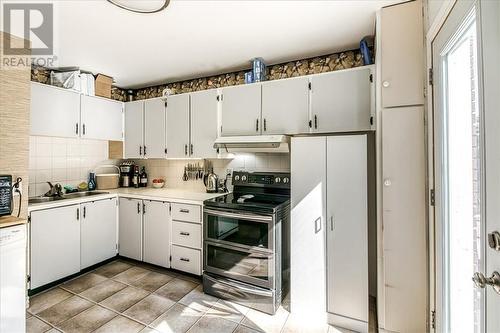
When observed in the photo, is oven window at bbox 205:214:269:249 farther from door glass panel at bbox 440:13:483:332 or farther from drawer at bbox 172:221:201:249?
door glass panel at bbox 440:13:483:332

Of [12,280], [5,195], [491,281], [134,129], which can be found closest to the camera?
[491,281]

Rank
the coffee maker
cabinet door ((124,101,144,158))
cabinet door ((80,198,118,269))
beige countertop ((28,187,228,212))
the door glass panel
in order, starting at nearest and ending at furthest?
the door glass panel
beige countertop ((28,187,228,212))
cabinet door ((80,198,118,269))
cabinet door ((124,101,144,158))
the coffee maker

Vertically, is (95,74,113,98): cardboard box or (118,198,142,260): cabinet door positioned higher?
(95,74,113,98): cardboard box

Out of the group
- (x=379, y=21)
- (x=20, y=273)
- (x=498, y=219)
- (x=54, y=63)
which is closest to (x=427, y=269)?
(x=498, y=219)

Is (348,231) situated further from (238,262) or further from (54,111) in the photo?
(54,111)

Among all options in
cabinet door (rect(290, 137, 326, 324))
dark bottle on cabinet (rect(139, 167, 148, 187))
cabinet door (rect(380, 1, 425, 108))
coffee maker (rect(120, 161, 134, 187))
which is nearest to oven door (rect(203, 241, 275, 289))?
cabinet door (rect(290, 137, 326, 324))

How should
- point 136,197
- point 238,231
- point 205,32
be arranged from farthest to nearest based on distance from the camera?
point 136,197
point 238,231
point 205,32

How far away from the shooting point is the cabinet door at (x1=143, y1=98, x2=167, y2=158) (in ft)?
10.9

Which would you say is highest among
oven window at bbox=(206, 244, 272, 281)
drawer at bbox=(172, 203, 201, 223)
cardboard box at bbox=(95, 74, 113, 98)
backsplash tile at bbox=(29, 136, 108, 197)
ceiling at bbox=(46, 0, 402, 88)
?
ceiling at bbox=(46, 0, 402, 88)

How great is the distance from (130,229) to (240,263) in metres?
1.71

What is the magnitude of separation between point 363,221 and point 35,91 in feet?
11.7

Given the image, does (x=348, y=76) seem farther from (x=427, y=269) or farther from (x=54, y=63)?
(x=54, y=63)

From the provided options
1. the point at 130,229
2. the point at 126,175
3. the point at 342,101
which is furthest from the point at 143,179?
the point at 342,101

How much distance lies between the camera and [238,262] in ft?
7.81
